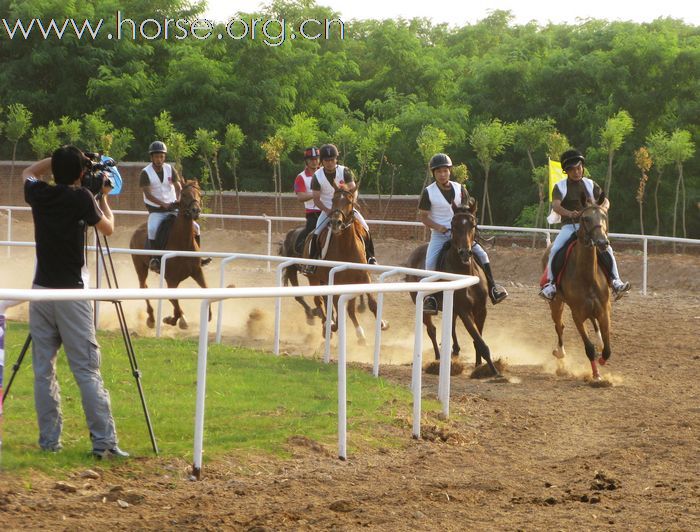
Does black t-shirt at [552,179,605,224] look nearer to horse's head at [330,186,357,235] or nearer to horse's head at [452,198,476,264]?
horse's head at [452,198,476,264]

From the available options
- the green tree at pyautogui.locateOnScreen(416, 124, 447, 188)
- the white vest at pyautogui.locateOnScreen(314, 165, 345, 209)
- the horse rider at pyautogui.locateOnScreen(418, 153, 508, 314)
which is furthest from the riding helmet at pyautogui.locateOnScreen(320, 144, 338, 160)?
the green tree at pyautogui.locateOnScreen(416, 124, 447, 188)

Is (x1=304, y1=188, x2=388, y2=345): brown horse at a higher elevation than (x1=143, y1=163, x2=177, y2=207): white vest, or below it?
below

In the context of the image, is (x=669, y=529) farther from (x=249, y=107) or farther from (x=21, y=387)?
(x=249, y=107)

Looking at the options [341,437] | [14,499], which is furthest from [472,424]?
[14,499]

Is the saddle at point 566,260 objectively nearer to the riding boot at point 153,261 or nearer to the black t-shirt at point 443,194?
the black t-shirt at point 443,194

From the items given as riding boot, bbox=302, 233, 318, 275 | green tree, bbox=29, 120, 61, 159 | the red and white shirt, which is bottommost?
riding boot, bbox=302, 233, 318, 275

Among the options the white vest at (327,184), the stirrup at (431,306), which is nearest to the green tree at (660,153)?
the white vest at (327,184)

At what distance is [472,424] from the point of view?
9523 millimetres

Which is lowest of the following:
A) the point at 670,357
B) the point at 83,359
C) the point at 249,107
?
the point at 670,357

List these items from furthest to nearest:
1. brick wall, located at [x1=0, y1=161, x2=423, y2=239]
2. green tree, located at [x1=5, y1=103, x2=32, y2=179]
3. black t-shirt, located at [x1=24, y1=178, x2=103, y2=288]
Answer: green tree, located at [x1=5, y1=103, x2=32, y2=179], brick wall, located at [x1=0, y1=161, x2=423, y2=239], black t-shirt, located at [x1=24, y1=178, x2=103, y2=288]

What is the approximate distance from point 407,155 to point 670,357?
2556 centimetres

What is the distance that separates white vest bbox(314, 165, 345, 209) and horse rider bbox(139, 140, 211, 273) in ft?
6.57

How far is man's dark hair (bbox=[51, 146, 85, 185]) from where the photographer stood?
7145 millimetres

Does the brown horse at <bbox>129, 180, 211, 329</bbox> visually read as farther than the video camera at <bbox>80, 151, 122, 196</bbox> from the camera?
Yes
